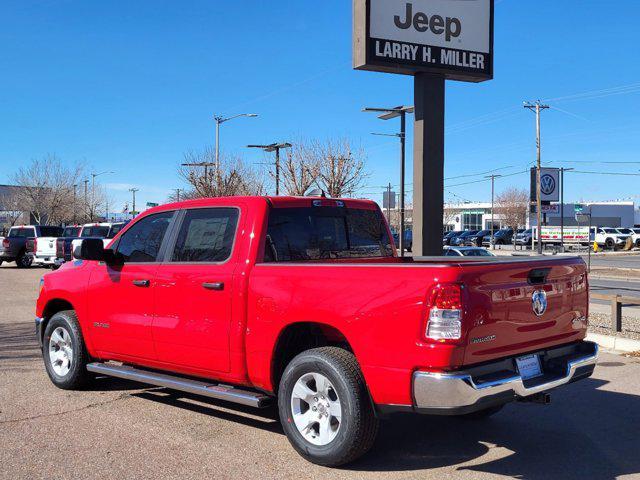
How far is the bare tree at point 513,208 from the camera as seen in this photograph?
91.1 m

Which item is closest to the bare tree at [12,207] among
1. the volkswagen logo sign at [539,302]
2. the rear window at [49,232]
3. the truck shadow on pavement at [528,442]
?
the rear window at [49,232]

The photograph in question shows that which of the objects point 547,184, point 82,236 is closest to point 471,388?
point 82,236

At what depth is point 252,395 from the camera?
5062 millimetres

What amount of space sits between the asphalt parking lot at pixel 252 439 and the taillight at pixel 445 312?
3.66 ft

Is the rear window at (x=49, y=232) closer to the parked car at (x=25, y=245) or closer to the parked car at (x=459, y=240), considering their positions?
the parked car at (x=25, y=245)

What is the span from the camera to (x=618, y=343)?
9.32 m

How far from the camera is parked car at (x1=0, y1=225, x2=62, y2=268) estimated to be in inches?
1077

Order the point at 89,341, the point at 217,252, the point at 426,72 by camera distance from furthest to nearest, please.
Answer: the point at 426,72
the point at 89,341
the point at 217,252

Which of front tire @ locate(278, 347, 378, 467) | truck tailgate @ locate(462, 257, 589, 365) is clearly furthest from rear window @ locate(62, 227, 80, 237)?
truck tailgate @ locate(462, 257, 589, 365)

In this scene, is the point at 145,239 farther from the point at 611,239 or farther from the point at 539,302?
the point at 611,239

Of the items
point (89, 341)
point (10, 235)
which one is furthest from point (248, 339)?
point (10, 235)

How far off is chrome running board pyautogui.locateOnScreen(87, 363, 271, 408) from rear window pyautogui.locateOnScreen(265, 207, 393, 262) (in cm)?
108

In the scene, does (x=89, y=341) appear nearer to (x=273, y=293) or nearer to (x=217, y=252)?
(x=217, y=252)

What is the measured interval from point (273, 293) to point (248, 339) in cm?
44
